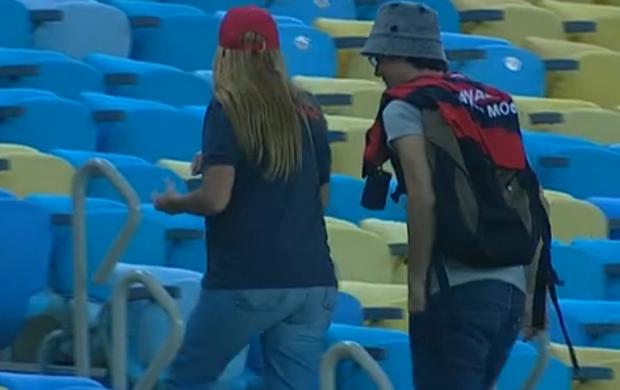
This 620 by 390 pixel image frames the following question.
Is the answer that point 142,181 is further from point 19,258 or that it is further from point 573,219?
point 573,219

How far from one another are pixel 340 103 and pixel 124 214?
1.82 m

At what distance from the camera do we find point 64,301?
4141 millimetres

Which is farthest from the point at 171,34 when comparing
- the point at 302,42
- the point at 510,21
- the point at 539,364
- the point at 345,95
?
the point at 539,364

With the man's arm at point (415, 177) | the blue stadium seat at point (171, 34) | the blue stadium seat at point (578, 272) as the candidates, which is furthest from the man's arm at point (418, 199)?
the blue stadium seat at point (171, 34)

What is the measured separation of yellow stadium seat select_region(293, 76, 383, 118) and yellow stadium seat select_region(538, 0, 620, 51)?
5.10 ft

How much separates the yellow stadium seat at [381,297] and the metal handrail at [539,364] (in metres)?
0.48

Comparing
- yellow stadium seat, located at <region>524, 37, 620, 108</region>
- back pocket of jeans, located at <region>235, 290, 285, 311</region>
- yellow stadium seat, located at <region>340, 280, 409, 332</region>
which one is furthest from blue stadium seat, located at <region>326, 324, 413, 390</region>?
yellow stadium seat, located at <region>524, 37, 620, 108</region>

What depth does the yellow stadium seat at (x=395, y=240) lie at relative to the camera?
4750 millimetres

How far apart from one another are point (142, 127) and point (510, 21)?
251 centimetres

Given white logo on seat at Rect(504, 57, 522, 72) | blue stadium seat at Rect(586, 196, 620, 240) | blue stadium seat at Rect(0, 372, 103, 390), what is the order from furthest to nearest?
white logo on seat at Rect(504, 57, 522, 72) → blue stadium seat at Rect(586, 196, 620, 240) → blue stadium seat at Rect(0, 372, 103, 390)

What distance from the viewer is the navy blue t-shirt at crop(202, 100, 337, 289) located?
11.9ft

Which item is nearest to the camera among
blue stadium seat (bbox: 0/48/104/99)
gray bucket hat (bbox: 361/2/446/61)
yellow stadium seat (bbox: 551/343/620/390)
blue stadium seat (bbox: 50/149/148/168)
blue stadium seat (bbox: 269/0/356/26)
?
gray bucket hat (bbox: 361/2/446/61)

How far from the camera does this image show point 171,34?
19.4ft

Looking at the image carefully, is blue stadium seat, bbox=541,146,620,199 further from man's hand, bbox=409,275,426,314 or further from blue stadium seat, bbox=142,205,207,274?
man's hand, bbox=409,275,426,314
